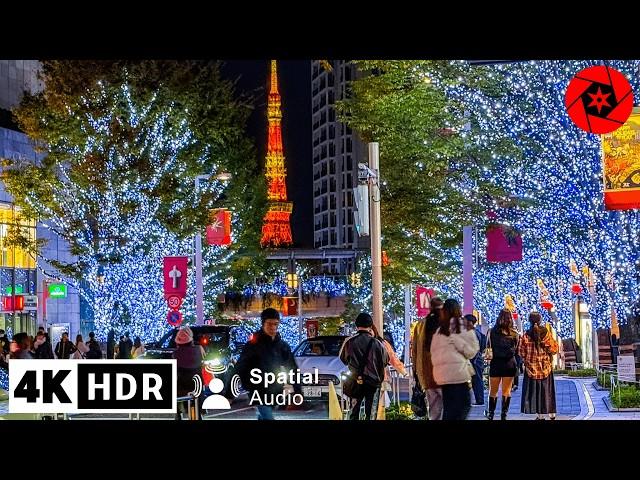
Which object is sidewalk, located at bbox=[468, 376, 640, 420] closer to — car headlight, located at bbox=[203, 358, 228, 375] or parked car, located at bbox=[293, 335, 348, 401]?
parked car, located at bbox=[293, 335, 348, 401]

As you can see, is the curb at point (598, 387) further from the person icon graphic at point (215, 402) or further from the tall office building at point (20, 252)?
the tall office building at point (20, 252)

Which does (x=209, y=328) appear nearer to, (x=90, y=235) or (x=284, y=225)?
(x=90, y=235)

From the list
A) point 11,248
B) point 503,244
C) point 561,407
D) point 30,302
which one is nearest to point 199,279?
point 503,244

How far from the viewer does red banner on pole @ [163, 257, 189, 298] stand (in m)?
22.7

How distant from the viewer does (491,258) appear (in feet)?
76.8

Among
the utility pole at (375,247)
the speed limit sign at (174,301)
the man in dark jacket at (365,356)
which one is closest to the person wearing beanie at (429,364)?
the man in dark jacket at (365,356)

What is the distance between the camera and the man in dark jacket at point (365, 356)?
1253cm

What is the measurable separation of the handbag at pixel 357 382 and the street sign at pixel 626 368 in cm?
607

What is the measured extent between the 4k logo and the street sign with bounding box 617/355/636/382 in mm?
8007

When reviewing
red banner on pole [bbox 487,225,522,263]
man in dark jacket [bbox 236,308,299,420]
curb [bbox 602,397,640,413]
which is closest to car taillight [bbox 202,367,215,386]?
man in dark jacket [bbox 236,308,299,420]

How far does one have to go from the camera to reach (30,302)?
3691 cm

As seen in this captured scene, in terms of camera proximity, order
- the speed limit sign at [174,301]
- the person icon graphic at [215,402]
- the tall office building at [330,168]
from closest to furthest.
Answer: the person icon graphic at [215,402] < the speed limit sign at [174,301] < the tall office building at [330,168]


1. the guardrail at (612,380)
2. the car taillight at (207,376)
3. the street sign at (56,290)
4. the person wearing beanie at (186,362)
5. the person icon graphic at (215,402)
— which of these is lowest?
the guardrail at (612,380)
